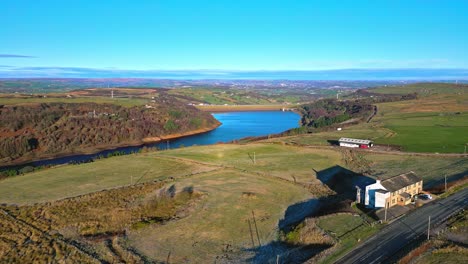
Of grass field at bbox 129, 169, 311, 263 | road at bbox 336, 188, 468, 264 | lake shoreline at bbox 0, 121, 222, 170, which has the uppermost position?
road at bbox 336, 188, 468, 264

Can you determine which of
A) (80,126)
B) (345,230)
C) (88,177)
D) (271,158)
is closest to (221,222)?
(345,230)

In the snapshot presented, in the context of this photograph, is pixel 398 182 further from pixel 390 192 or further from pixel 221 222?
pixel 221 222

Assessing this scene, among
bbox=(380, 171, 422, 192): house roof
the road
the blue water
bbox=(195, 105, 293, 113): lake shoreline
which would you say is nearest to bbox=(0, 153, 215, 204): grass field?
the blue water

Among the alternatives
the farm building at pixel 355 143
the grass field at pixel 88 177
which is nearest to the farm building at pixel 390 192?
the grass field at pixel 88 177

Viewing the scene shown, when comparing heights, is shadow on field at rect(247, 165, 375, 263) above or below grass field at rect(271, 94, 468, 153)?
below

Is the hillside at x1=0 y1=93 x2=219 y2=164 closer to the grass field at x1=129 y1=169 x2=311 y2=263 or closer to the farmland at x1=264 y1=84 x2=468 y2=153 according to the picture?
the farmland at x1=264 y1=84 x2=468 y2=153

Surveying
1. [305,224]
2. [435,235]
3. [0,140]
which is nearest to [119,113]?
[0,140]

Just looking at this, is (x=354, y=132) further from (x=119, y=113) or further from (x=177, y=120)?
(x=119, y=113)
